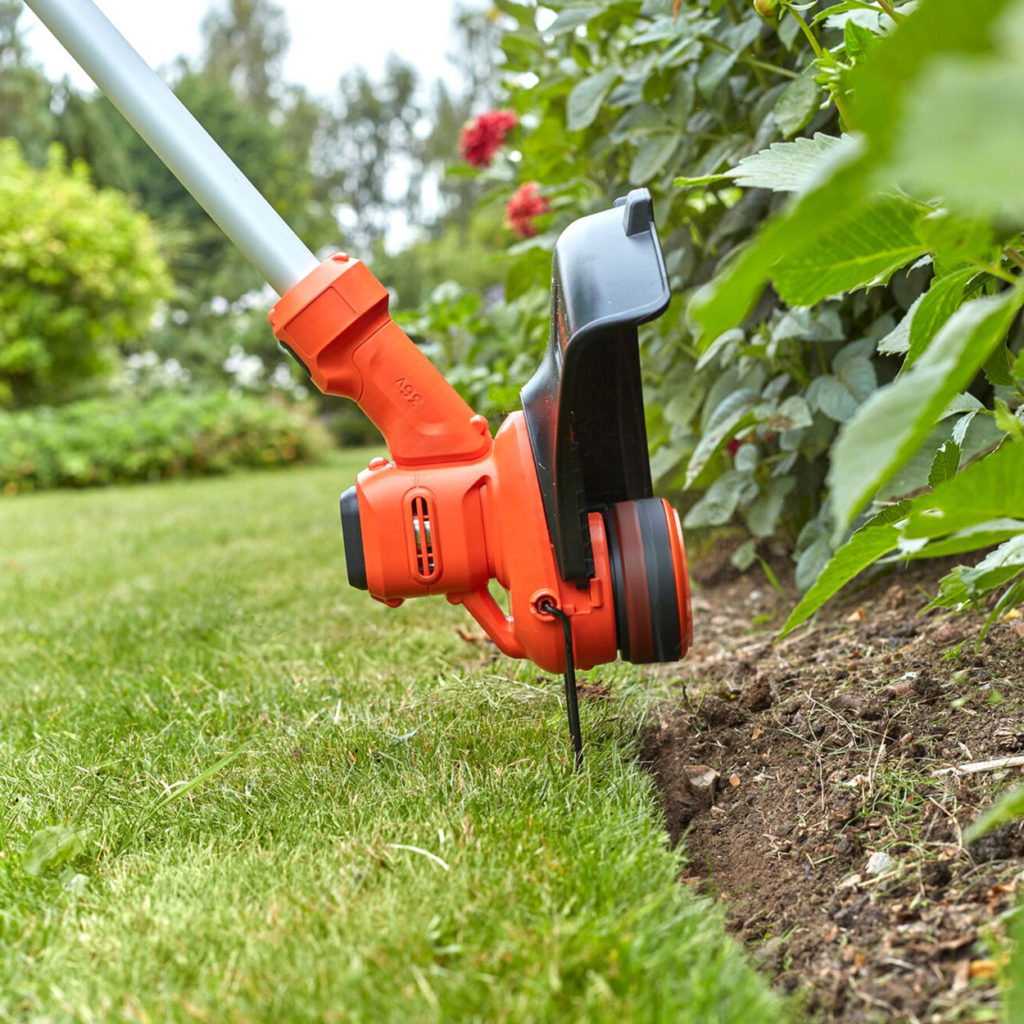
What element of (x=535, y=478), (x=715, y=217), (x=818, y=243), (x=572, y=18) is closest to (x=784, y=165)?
(x=818, y=243)

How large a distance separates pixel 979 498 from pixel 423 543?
645 mm

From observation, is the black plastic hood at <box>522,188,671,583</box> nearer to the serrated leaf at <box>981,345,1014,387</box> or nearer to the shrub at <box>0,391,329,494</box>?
the serrated leaf at <box>981,345,1014,387</box>

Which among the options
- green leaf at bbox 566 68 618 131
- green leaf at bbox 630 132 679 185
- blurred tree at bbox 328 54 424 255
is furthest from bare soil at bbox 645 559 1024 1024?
blurred tree at bbox 328 54 424 255

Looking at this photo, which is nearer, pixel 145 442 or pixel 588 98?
pixel 588 98

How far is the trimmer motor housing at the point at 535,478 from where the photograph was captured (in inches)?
41.9

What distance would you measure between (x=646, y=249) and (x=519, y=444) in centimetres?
28

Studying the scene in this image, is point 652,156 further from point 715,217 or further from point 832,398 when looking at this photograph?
point 832,398

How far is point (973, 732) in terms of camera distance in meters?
1.11

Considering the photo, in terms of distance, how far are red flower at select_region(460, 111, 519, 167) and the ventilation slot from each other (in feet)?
7.74

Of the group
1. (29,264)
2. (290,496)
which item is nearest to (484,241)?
(29,264)

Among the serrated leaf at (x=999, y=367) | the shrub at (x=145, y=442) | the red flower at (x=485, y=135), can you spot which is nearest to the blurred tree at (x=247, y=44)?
the shrub at (x=145, y=442)

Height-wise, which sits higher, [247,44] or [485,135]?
[247,44]

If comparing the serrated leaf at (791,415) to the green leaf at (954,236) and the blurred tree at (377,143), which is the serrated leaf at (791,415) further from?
the blurred tree at (377,143)

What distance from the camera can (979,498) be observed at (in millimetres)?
740
